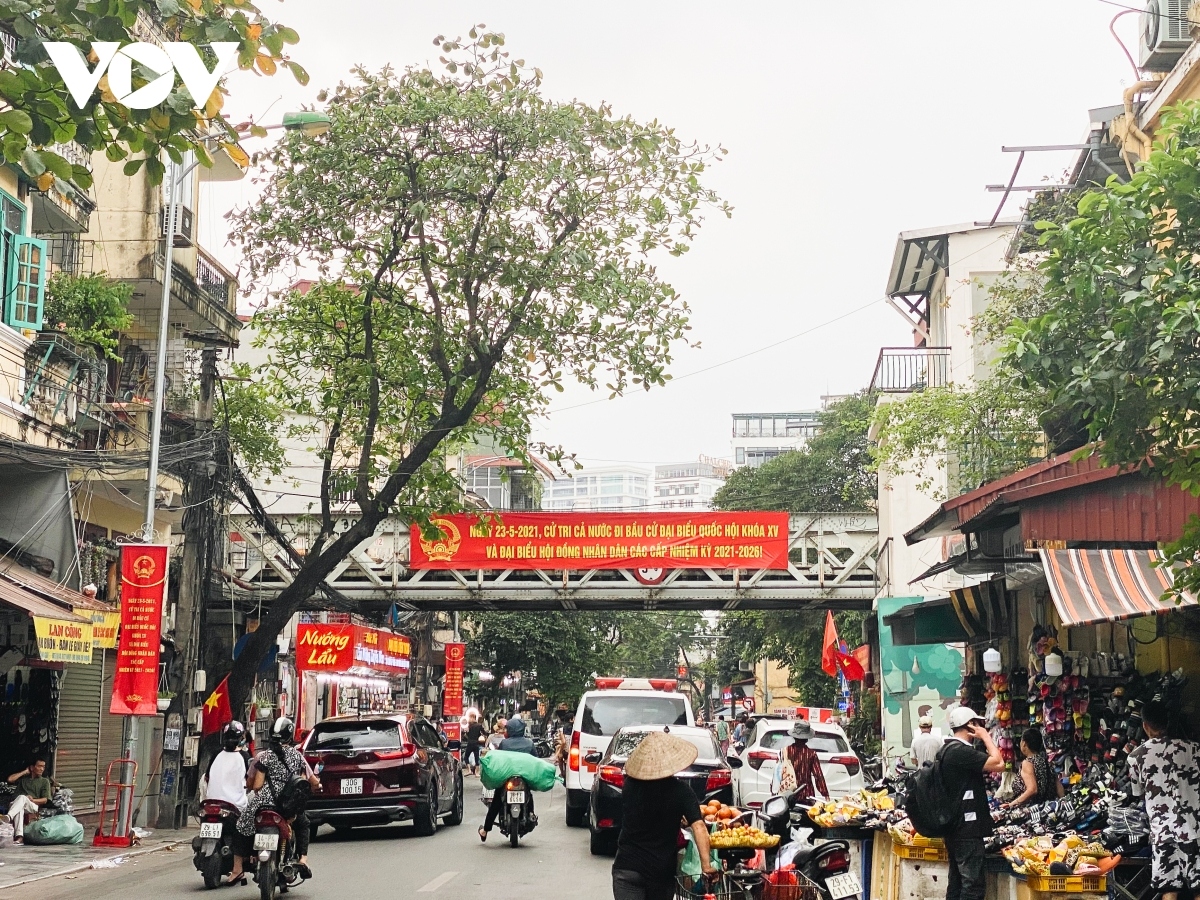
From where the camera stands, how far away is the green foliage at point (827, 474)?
166 feet

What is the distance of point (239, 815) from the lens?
43.4 ft

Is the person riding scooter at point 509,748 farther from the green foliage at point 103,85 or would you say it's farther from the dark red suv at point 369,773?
the green foliage at point 103,85

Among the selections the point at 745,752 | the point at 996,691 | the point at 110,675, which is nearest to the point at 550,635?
the point at 110,675

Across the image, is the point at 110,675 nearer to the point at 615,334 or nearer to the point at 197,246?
the point at 197,246

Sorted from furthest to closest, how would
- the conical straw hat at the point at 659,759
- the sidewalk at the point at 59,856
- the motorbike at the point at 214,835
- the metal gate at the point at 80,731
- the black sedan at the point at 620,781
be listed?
1. the metal gate at the point at 80,731
2. the black sedan at the point at 620,781
3. the sidewalk at the point at 59,856
4. the motorbike at the point at 214,835
5. the conical straw hat at the point at 659,759

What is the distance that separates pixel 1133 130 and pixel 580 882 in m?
11.2

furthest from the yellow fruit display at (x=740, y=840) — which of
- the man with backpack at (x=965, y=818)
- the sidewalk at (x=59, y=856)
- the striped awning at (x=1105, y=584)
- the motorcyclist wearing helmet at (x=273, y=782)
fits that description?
the sidewalk at (x=59, y=856)

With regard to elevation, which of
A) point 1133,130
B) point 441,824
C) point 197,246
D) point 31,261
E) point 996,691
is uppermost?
point 197,246

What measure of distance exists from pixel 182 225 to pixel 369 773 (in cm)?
1259

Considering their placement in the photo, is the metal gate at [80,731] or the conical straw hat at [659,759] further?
the metal gate at [80,731]

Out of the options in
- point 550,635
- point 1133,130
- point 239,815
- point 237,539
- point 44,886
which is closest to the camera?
point 239,815

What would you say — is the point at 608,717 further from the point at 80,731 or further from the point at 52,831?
the point at 80,731

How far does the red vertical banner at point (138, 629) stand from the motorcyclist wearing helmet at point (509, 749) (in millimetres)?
4882

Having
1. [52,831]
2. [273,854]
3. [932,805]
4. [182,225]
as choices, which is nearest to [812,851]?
[932,805]
